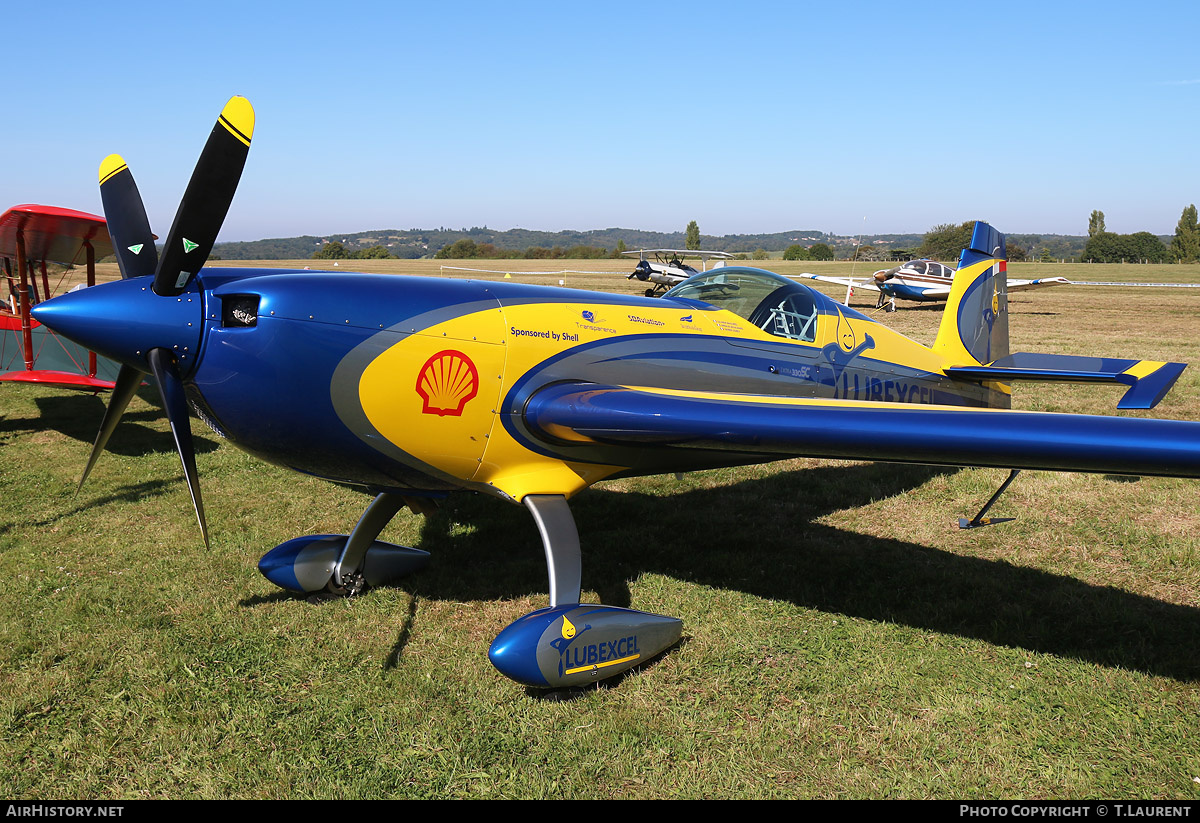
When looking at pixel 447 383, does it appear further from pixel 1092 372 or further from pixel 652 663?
pixel 1092 372

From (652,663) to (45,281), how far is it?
1029cm

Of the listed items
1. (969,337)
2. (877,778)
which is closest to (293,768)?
(877,778)

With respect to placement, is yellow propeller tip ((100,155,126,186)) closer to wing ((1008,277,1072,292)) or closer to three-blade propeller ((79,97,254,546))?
three-blade propeller ((79,97,254,546))

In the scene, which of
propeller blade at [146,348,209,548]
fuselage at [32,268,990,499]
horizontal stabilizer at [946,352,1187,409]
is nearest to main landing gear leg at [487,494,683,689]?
fuselage at [32,268,990,499]

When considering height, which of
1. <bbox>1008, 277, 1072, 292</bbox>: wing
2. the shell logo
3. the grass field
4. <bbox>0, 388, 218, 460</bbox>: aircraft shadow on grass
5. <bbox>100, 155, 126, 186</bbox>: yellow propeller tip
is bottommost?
the grass field

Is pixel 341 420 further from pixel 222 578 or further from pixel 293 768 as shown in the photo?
pixel 222 578

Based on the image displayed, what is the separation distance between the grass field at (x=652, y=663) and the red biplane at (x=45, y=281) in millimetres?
2588

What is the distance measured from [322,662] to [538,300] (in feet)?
8.30

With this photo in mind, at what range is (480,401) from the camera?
14.7 ft

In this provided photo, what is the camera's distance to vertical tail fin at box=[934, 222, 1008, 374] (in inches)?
295

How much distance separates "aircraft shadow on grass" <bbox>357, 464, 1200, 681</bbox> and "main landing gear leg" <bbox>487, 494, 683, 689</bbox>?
0.72 meters

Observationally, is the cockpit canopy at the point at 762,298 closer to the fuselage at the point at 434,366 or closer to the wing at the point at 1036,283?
the fuselage at the point at 434,366

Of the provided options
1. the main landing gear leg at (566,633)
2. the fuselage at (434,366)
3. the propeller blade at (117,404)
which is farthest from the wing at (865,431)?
the propeller blade at (117,404)

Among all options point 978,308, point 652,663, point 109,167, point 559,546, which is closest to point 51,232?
point 109,167
